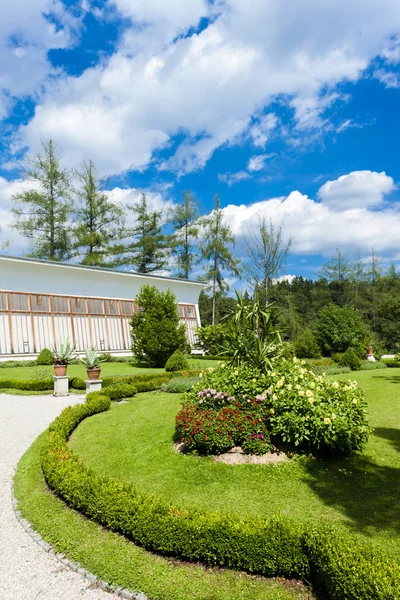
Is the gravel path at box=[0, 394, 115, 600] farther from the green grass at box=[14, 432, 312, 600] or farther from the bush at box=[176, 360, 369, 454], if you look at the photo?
the bush at box=[176, 360, 369, 454]

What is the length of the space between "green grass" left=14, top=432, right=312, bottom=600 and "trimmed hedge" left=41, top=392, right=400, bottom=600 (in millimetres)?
91

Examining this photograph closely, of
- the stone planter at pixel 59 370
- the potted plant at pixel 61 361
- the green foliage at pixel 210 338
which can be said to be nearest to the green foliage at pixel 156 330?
the green foliage at pixel 210 338

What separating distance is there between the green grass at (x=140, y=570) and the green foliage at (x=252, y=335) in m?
3.91

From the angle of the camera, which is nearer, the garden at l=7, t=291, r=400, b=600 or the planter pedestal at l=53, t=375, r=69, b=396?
the garden at l=7, t=291, r=400, b=600

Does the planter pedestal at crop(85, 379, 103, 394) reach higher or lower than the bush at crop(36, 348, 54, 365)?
lower

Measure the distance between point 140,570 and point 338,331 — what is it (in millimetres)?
22669

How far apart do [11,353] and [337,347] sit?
1861 centimetres

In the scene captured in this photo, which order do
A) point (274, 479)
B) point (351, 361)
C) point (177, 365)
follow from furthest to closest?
1. point (351, 361)
2. point (177, 365)
3. point (274, 479)

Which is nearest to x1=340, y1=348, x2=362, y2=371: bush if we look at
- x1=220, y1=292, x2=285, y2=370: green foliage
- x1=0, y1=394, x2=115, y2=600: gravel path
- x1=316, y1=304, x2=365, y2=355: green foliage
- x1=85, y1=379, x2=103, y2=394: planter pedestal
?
x1=316, y1=304, x2=365, y2=355: green foliage

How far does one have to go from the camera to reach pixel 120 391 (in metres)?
11.1

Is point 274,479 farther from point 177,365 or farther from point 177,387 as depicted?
point 177,365

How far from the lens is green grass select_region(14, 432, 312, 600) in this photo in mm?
3047

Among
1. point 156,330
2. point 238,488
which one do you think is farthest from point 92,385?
point 238,488

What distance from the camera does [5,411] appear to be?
9844 mm
